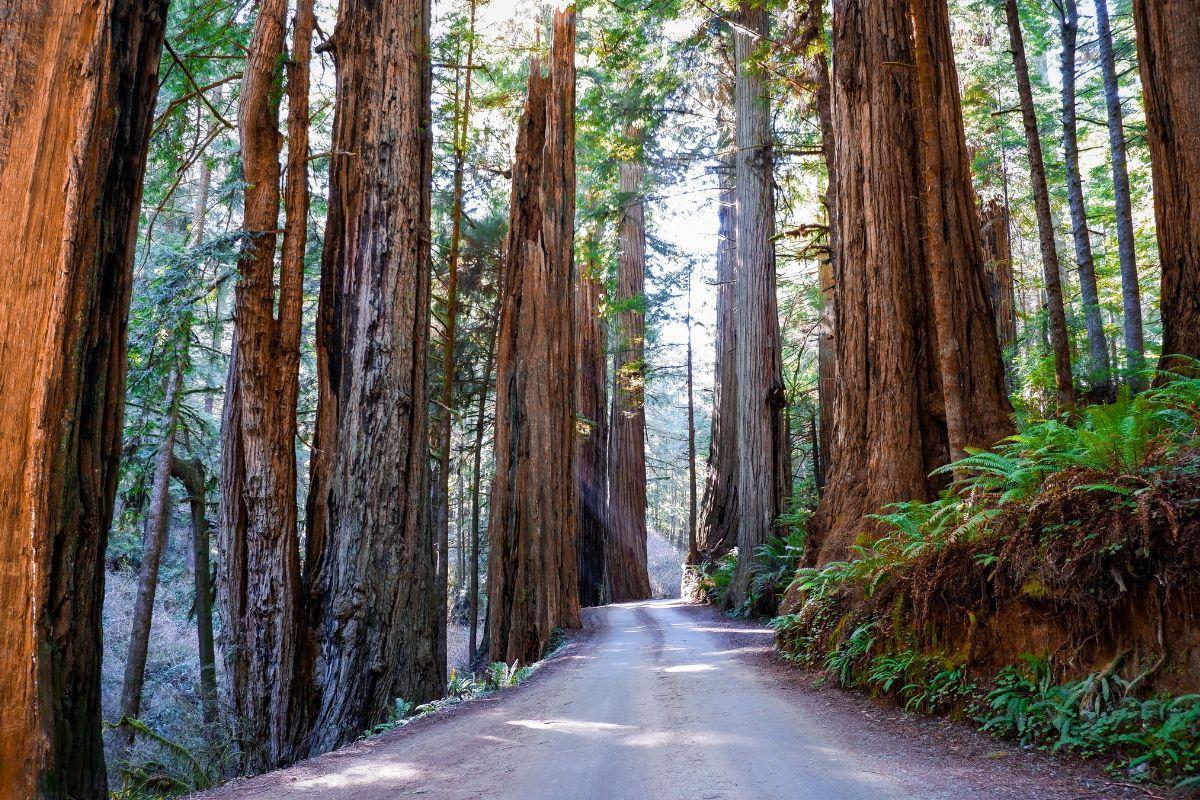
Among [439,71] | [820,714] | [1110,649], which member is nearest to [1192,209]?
[1110,649]

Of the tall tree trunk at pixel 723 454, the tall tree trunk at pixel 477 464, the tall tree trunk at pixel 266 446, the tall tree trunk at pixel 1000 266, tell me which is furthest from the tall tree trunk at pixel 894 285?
the tall tree trunk at pixel 477 464

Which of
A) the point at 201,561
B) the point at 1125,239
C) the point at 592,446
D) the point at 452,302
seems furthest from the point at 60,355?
the point at 592,446

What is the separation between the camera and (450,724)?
5613 mm

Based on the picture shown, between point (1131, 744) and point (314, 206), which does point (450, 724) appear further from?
point (314, 206)

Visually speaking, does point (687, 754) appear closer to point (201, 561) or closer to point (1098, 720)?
point (1098, 720)

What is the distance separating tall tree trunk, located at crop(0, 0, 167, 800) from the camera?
334cm

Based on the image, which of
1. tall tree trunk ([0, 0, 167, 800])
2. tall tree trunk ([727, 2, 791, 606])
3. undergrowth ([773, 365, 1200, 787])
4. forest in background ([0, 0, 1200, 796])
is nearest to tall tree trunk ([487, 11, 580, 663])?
forest in background ([0, 0, 1200, 796])

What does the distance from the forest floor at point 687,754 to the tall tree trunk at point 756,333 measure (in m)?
6.98

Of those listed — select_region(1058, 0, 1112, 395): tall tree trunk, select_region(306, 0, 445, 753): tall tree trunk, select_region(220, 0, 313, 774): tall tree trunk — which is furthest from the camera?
select_region(1058, 0, 1112, 395): tall tree trunk

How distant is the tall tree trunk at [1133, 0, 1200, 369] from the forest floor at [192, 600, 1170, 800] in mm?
3543

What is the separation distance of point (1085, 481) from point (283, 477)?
6.73 m

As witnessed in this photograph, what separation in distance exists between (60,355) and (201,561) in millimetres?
9852

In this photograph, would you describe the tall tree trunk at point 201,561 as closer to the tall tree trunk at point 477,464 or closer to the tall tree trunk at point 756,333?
the tall tree trunk at point 477,464

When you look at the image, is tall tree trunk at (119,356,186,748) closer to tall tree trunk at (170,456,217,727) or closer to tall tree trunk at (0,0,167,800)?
tall tree trunk at (170,456,217,727)
